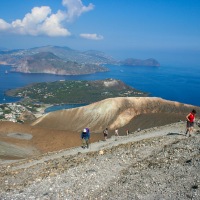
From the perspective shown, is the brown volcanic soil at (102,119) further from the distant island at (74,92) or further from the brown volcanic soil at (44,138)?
the distant island at (74,92)

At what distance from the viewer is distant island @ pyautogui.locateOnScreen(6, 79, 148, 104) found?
163500 mm

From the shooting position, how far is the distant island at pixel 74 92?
536 ft

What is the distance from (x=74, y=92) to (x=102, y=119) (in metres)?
117

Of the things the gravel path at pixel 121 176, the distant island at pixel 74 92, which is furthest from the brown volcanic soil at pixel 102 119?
the distant island at pixel 74 92

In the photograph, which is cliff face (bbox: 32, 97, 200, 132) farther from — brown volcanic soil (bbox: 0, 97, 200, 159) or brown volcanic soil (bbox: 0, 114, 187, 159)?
brown volcanic soil (bbox: 0, 114, 187, 159)

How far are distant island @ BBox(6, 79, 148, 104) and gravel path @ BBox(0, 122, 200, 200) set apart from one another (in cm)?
14191

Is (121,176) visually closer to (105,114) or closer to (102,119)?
(102,119)

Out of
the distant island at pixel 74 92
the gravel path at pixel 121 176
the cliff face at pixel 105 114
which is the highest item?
the gravel path at pixel 121 176

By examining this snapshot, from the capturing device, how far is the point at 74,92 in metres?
177

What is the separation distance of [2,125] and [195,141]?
115 feet

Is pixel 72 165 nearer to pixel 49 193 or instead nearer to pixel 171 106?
pixel 49 193

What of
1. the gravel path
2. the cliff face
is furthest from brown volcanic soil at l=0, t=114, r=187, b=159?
the gravel path

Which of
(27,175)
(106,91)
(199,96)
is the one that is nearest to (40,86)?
(106,91)

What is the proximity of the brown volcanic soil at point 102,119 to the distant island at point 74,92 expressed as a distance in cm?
9343
